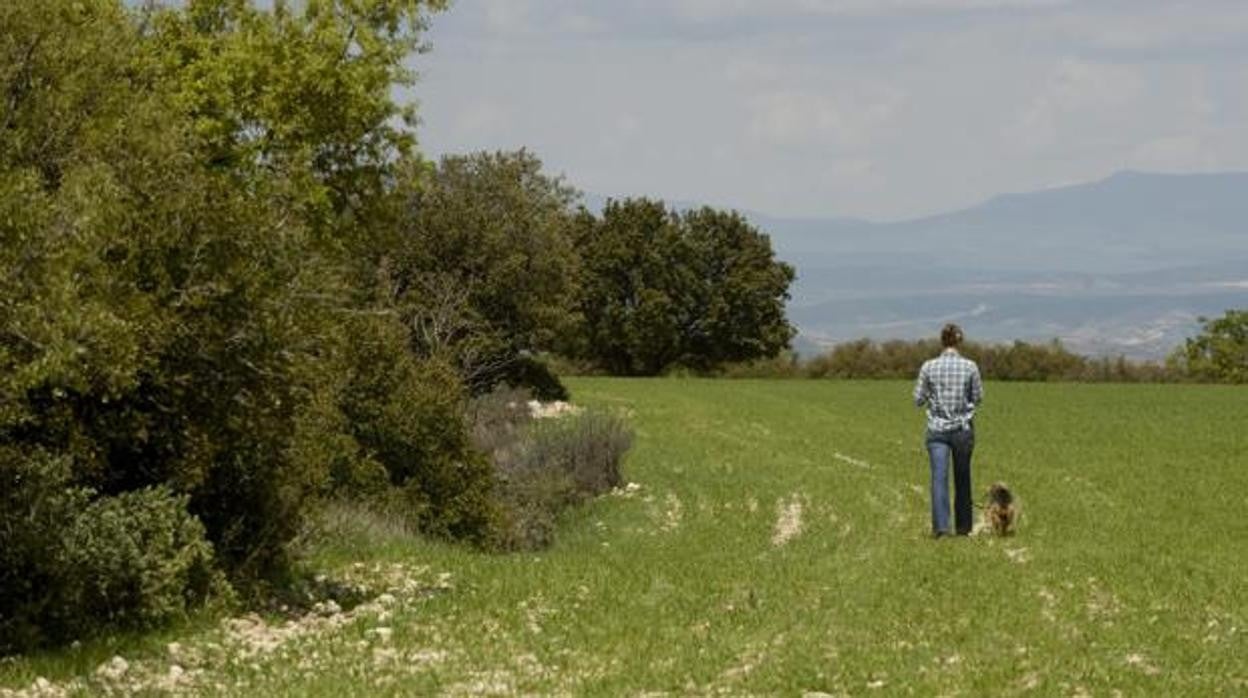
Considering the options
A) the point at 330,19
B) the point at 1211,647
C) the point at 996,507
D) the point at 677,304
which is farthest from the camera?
the point at 677,304

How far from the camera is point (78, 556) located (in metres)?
13.0

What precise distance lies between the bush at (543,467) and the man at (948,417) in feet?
22.5

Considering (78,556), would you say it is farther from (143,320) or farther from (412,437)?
(412,437)

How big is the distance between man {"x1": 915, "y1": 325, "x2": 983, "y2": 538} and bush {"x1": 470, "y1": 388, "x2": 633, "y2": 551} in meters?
6.86

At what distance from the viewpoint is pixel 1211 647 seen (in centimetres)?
1164

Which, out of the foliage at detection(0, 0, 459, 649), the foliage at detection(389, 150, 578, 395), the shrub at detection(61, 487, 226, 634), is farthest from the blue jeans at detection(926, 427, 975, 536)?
the foliage at detection(389, 150, 578, 395)

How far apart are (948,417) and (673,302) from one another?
83592 millimetres

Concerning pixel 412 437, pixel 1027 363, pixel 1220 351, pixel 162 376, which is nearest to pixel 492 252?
pixel 412 437

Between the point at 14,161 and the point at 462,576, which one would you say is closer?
the point at 14,161

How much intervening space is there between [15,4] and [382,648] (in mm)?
8194

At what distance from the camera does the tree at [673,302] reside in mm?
102125

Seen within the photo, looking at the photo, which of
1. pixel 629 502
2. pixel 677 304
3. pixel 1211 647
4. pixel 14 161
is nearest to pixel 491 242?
pixel 629 502

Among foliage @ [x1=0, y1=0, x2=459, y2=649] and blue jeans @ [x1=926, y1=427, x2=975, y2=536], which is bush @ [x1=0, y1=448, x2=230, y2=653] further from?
blue jeans @ [x1=926, y1=427, x2=975, y2=536]

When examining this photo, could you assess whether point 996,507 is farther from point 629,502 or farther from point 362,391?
point 629,502
